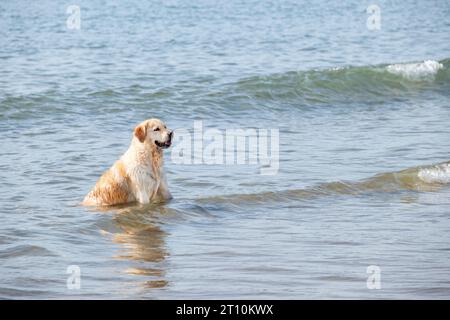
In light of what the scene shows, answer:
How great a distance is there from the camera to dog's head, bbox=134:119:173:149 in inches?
426

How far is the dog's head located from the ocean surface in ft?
2.65

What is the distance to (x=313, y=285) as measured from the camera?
788 centimetres

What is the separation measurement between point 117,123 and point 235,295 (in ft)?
30.0

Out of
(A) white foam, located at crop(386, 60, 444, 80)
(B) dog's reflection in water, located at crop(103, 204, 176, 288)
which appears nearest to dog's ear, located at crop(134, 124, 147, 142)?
(B) dog's reflection in water, located at crop(103, 204, 176, 288)

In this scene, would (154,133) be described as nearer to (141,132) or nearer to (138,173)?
(141,132)

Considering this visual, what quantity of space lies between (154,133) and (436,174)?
164 inches

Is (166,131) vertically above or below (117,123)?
below

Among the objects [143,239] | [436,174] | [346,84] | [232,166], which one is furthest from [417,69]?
[143,239]

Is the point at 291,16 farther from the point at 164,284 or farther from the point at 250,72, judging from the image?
the point at 164,284

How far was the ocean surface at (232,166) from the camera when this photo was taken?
8305mm

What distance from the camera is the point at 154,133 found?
10.8 metres
